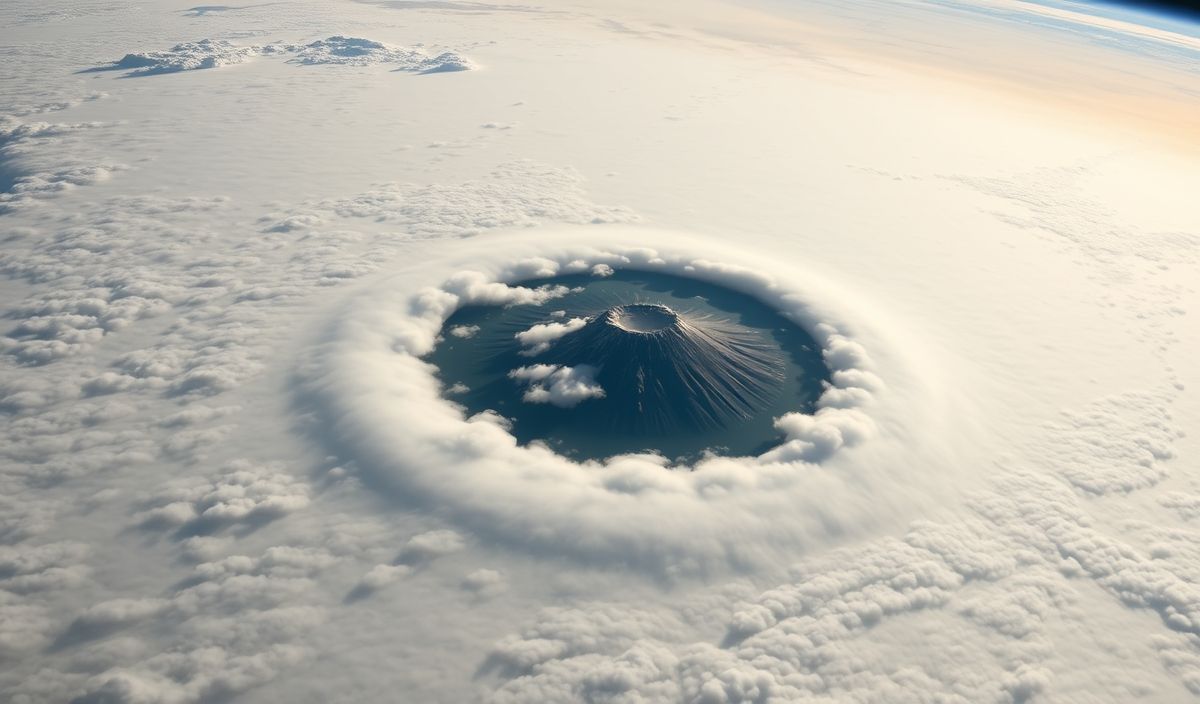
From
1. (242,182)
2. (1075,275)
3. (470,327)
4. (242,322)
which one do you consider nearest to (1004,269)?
(1075,275)

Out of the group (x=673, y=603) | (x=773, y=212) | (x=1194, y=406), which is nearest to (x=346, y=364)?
(x=673, y=603)

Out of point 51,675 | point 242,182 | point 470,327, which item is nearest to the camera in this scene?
point 51,675

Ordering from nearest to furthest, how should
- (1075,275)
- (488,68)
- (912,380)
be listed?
1. (912,380)
2. (1075,275)
3. (488,68)

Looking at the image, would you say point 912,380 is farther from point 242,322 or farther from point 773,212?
point 242,322

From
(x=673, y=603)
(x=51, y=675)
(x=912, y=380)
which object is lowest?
(x=51, y=675)

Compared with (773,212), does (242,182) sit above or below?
below

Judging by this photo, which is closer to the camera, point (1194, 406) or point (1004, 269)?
point (1194, 406)

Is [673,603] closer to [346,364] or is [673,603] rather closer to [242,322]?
[346,364]
